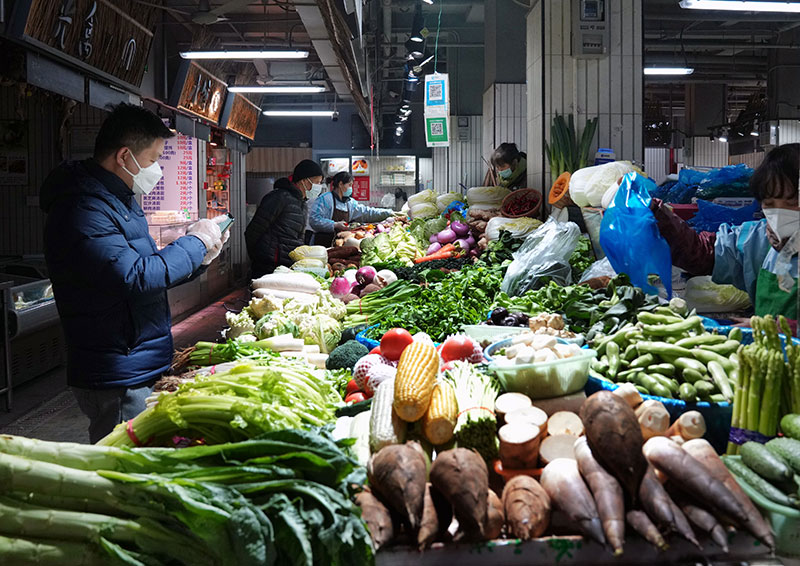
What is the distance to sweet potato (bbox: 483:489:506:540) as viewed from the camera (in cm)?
175

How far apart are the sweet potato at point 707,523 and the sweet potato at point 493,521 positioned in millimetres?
486

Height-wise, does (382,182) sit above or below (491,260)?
above

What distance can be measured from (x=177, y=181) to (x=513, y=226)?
7.94m

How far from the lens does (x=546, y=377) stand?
7.68 feet

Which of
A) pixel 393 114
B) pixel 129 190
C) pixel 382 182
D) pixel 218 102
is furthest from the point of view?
pixel 393 114

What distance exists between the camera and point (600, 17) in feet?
20.2

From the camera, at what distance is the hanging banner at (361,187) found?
21.6 metres

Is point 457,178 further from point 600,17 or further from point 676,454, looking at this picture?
point 676,454

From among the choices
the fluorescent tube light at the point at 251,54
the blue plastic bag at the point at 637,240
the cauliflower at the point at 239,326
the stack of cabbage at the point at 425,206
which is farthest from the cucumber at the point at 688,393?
the fluorescent tube light at the point at 251,54

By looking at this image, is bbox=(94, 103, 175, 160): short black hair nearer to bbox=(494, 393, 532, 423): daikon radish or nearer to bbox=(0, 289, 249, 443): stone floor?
bbox=(494, 393, 532, 423): daikon radish

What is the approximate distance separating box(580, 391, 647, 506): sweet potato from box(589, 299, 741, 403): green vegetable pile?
578 mm

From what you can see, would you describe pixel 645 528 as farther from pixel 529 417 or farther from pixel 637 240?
pixel 637 240

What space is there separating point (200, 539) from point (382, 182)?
21174 millimetres

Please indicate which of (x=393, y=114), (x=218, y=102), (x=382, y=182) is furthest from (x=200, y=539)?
(x=393, y=114)
